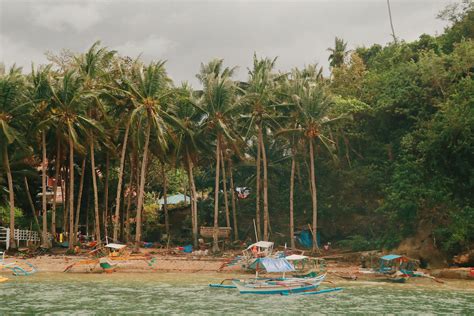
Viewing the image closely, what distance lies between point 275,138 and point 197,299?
24441mm

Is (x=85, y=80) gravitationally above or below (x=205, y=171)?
above

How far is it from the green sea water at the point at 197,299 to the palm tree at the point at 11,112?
432 inches

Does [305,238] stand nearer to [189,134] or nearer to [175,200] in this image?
[189,134]

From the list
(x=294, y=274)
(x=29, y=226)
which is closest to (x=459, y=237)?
(x=294, y=274)

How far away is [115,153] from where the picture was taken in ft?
149

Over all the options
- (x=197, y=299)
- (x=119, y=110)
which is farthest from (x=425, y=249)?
(x=119, y=110)

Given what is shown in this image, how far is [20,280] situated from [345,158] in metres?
29.2

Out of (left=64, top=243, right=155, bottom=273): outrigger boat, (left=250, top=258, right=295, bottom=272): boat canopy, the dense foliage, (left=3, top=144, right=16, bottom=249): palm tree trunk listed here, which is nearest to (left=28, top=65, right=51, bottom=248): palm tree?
the dense foliage

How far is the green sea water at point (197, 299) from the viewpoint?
2109 cm

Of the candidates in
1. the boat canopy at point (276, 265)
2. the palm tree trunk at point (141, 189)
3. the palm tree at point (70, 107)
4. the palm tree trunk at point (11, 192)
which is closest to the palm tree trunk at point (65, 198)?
the palm tree at point (70, 107)

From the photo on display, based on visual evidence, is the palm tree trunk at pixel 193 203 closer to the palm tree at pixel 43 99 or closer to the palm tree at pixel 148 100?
the palm tree at pixel 148 100

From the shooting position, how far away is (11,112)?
39281mm

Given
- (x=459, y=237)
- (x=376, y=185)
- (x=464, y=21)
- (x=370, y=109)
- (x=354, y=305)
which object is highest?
(x=464, y=21)

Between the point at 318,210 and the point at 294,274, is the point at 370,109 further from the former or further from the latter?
the point at 294,274
